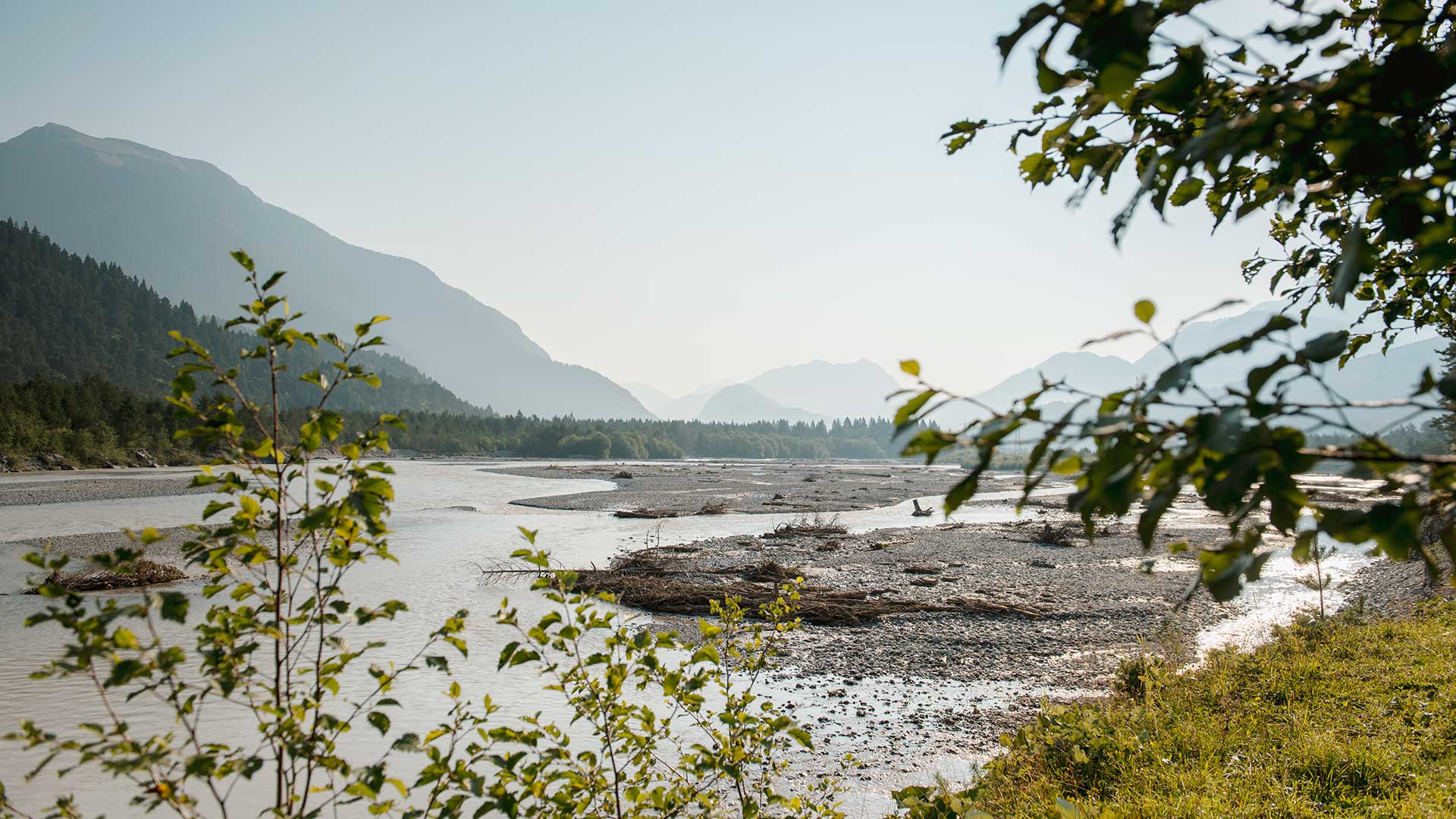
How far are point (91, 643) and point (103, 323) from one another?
161319 millimetres

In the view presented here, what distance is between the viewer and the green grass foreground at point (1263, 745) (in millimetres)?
4953

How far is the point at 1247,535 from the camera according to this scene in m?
1.14

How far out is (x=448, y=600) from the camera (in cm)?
1620

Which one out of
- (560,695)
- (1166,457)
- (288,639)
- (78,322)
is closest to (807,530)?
(560,695)

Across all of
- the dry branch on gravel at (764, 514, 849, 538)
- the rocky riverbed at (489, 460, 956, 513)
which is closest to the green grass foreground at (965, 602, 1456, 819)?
the dry branch on gravel at (764, 514, 849, 538)

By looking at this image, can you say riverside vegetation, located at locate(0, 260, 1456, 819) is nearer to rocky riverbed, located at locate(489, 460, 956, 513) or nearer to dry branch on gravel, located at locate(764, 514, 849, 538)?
dry branch on gravel, located at locate(764, 514, 849, 538)

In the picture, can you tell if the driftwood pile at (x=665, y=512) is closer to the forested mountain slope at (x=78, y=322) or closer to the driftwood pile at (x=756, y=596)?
the driftwood pile at (x=756, y=596)

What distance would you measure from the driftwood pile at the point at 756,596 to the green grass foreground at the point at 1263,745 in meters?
6.20

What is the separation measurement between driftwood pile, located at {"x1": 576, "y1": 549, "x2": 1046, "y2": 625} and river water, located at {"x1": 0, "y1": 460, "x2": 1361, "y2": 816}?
2162mm

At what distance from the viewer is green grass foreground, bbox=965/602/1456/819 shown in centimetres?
495

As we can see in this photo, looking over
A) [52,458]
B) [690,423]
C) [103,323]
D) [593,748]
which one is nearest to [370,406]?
[103,323]

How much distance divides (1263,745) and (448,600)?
47.1 ft

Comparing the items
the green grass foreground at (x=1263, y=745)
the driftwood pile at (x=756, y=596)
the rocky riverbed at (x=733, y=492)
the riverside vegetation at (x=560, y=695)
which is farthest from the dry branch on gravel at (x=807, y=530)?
the green grass foreground at (x=1263, y=745)

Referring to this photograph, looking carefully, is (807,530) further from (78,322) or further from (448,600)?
(78,322)
